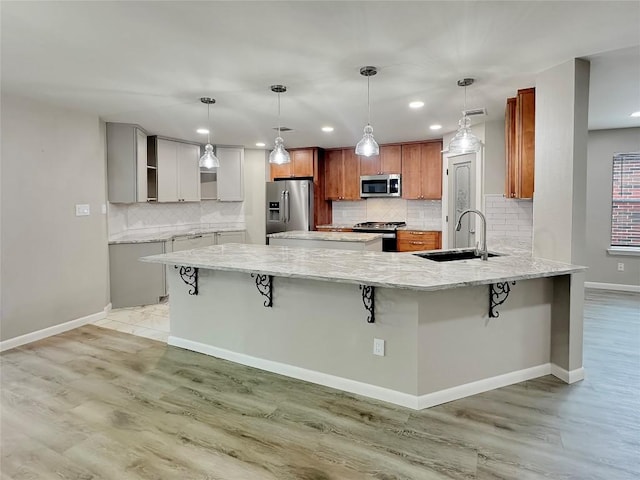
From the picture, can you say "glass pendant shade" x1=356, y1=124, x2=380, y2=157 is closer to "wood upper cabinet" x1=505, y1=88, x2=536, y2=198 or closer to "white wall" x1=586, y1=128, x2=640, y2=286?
"wood upper cabinet" x1=505, y1=88, x2=536, y2=198

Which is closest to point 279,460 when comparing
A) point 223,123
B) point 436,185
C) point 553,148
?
point 553,148

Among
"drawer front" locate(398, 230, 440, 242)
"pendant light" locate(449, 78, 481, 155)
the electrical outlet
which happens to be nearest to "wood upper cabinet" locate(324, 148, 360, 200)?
"drawer front" locate(398, 230, 440, 242)

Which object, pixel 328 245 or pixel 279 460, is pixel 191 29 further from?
pixel 328 245

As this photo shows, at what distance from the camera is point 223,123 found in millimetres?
4832

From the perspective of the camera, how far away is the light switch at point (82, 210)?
419 cm

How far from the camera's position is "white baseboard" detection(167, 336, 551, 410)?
8.05 ft

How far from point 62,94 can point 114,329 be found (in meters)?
2.39

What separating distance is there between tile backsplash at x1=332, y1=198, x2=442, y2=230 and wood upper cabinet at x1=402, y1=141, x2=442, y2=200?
37cm

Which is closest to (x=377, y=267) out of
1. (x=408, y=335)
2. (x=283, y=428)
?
(x=408, y=335)

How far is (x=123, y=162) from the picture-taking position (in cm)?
480

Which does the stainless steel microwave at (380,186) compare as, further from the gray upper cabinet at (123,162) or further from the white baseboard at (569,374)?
the white baseboard at (569,374)

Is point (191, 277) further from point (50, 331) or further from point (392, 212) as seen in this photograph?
point (392, 212)

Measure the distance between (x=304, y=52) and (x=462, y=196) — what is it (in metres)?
3.43

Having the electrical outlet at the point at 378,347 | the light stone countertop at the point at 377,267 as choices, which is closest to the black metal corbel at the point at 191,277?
the light stone countertop at the point at 377,267
